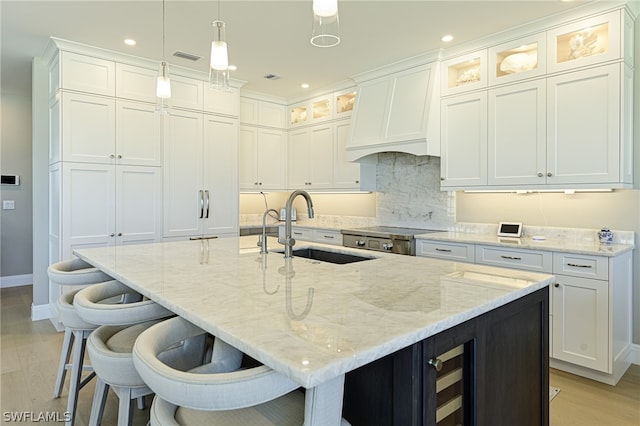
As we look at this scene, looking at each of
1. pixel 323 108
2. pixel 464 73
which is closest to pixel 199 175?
pixel 323 108

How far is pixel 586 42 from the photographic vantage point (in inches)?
121

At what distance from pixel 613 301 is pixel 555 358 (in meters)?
0.61

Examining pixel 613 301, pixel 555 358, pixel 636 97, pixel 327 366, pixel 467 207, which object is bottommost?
pixel 555 358

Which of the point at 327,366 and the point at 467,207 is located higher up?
the point at 467,207

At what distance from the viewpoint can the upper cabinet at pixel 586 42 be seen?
2879mm

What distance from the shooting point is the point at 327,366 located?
0.85 meters

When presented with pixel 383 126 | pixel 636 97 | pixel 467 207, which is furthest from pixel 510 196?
pixel 383 126

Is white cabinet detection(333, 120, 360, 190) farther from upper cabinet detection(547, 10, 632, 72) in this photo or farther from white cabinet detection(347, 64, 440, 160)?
upper cabinet detection(547, 10, 632, 72)

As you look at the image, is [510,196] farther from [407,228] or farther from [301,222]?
[301,222]

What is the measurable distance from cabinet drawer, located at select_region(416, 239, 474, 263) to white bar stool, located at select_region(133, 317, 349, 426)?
2.59 m

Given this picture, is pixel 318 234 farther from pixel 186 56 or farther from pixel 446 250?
pixel 186 56

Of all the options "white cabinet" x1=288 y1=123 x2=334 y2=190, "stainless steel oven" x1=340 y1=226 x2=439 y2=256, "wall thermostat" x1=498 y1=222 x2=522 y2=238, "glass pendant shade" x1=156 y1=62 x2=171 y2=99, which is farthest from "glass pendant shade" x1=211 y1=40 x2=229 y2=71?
"white cabinet" x1=288 y1=123 x2=334 y2=190

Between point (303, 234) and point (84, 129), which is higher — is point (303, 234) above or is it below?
below

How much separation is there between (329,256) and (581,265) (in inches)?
71.2
